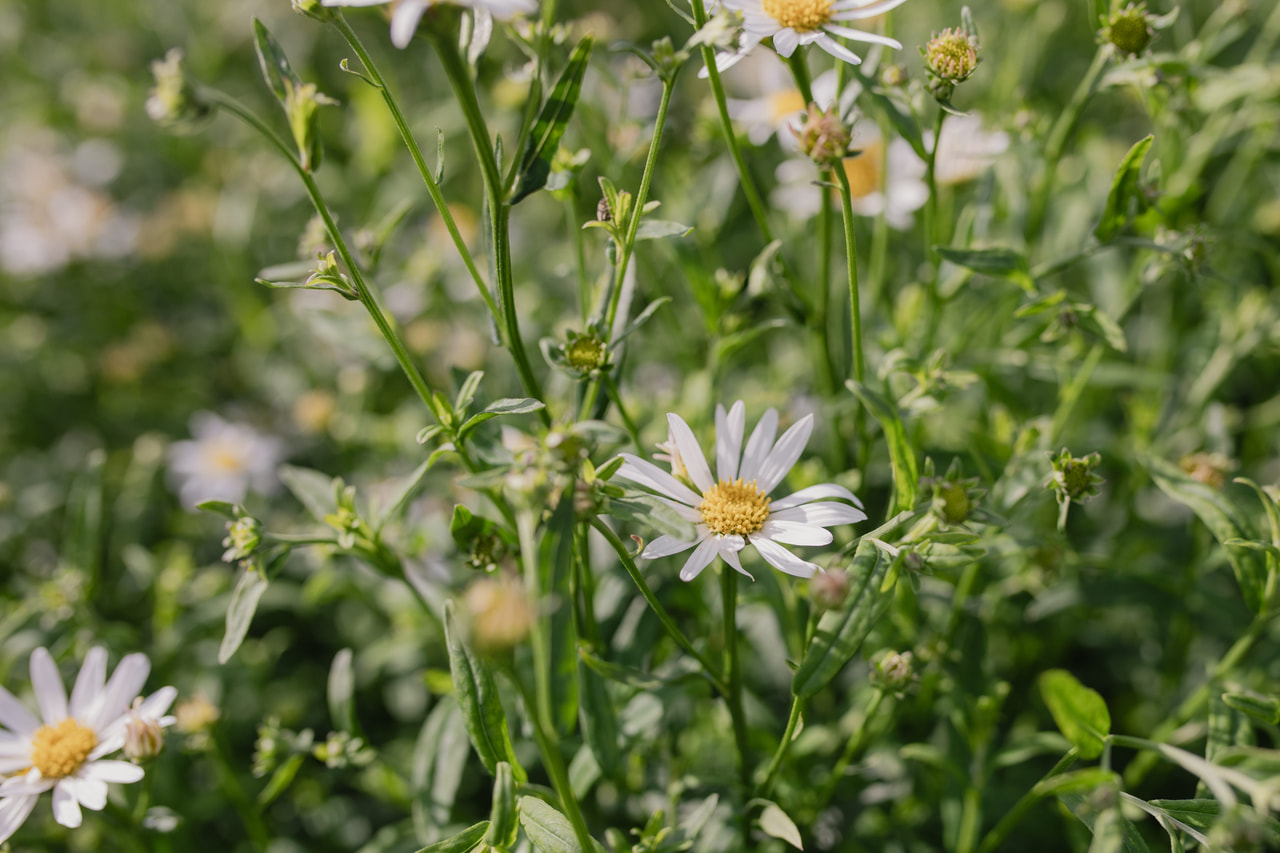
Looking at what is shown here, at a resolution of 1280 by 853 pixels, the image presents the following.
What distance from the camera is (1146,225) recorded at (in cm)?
157

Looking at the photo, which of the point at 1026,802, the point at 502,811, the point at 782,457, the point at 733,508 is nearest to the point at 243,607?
the point at 502,811

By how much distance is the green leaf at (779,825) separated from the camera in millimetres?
1286

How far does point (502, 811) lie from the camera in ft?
3.67

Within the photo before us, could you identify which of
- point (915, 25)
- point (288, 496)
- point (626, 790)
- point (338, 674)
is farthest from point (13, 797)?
point (915, 25)

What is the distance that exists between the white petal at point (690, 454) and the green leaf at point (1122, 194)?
31.2 inches

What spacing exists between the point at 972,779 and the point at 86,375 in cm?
305

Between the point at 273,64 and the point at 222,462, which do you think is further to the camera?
the point at 222,462

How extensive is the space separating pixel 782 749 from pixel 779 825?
0.42 ft

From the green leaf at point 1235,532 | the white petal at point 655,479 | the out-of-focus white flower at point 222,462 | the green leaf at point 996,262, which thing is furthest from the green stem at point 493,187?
the out-of-focus white flower at point 222,462

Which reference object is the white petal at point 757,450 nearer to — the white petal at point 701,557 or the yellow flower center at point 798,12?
the white petal at point 701,557

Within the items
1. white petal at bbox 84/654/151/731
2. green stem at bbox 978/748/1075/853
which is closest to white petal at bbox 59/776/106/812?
white petal at bbox 84/654/151/731

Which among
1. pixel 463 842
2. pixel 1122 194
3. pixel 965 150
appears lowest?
Answer: pixel 463 842

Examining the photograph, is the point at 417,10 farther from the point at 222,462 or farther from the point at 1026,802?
the point at 222,462

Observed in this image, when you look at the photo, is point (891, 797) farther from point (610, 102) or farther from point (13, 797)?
point (610, 102)
